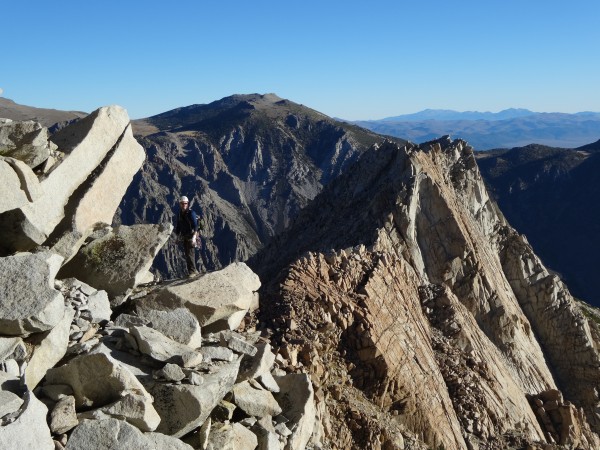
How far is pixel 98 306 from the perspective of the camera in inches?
567

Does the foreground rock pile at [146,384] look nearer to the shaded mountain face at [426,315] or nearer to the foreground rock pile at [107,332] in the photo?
the foreground rock pile at [107,332]

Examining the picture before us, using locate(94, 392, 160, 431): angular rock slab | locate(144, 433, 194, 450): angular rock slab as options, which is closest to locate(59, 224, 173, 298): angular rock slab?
locate(94, 392, 160, 431): angular rock slab

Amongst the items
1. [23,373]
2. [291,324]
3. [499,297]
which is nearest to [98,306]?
[23,373]

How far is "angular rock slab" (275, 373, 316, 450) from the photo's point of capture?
15.2 meters

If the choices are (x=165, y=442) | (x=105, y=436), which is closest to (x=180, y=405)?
(x=165, y=442)

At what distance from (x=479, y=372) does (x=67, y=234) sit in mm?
20790

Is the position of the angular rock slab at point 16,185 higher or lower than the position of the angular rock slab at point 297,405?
higher

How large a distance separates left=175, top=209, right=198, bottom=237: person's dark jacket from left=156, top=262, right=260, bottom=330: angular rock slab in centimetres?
235

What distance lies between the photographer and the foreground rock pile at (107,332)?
11.1 meters

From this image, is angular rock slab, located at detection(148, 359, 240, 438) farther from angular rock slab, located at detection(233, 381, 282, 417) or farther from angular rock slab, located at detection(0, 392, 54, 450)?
angular rock slab, located at detection(0, 392, 54, 450)

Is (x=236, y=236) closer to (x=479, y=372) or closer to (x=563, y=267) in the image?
(x=563, y=267)

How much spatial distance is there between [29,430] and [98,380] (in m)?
1.91

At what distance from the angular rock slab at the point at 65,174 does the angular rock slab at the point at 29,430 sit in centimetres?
556

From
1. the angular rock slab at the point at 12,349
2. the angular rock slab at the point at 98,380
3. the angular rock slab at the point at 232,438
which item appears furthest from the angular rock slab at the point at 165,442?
the angular rock slab at the point at 12,349
